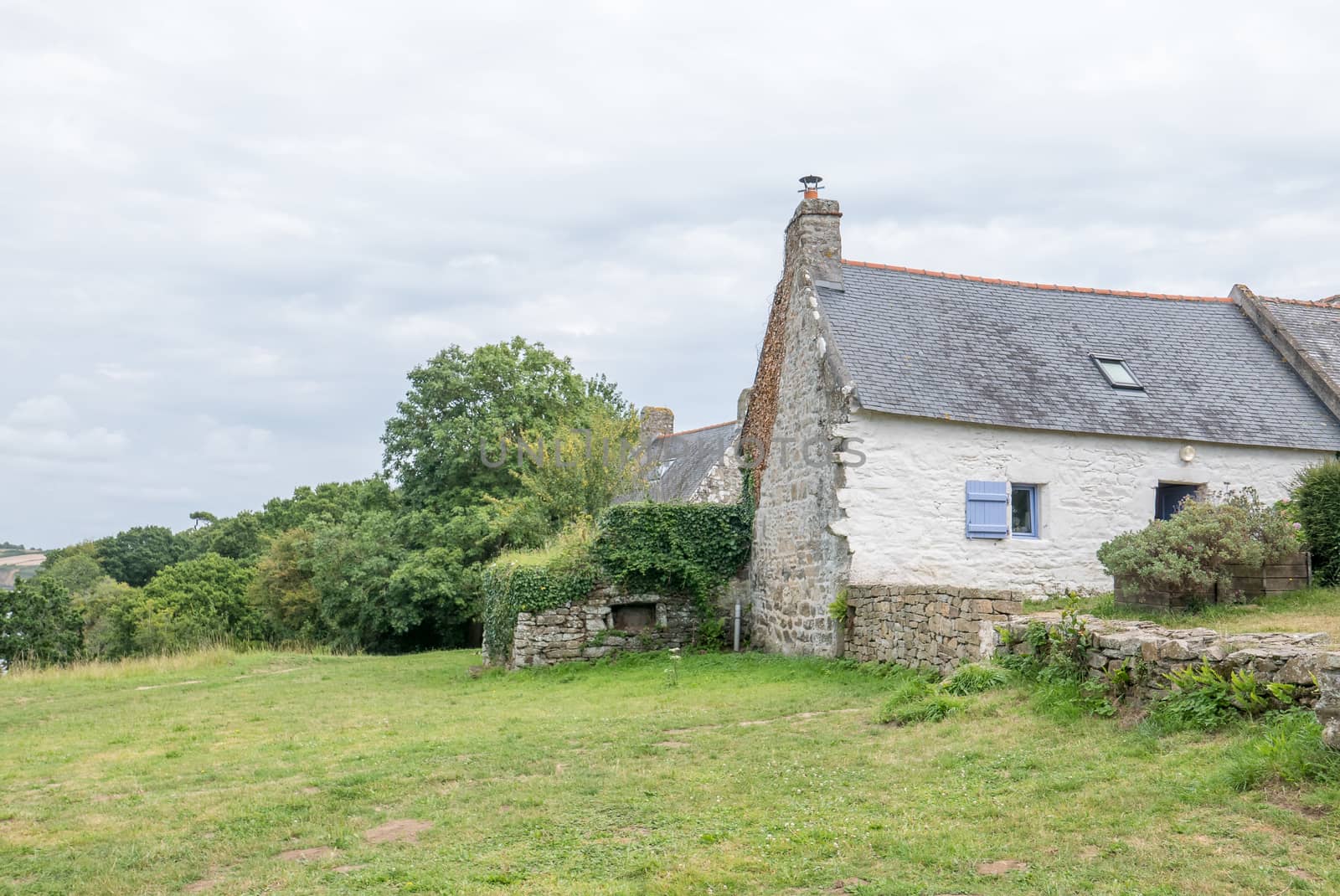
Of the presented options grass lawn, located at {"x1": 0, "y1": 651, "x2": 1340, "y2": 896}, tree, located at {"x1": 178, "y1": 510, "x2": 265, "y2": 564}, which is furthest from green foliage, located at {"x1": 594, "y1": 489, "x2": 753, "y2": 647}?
tree, located at {"x1": 178, "y1": 510, "x2": 265, "y2": 564}

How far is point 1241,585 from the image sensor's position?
12.0m

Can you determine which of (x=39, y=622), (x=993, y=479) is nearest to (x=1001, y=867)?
(x=993, y=479)

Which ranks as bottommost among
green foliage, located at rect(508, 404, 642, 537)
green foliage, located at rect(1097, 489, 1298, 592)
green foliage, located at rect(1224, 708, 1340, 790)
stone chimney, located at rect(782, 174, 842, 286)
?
green foliage, located at rect(1224, 708, 1340, 790)

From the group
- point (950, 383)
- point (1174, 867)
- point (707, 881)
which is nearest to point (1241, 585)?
point (950, 383)

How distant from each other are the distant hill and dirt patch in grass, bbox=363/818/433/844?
Result: 6351 centimetres

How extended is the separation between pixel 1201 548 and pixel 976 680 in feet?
14.0

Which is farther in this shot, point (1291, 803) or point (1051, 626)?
point (1051, 626)

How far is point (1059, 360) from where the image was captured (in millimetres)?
16969

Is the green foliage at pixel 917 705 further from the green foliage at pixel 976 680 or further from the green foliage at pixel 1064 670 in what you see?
the green foliage at pixel 1064 670

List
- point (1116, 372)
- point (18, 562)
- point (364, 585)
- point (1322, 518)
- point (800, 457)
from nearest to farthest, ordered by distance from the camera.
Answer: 1. point (1322, 518)
2. point (800, 457)
3. point (1116, 372)
4. point (364, 585)
5. point (18, 562)

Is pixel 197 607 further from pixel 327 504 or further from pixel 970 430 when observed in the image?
pixel 970 430

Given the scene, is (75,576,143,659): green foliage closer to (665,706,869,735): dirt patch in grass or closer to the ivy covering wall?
the ivy covering wall

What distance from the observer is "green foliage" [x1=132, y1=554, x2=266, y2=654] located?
39.3 m

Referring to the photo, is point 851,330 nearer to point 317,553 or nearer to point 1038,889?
point 1038,889
